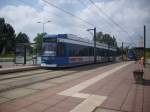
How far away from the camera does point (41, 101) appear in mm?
7934

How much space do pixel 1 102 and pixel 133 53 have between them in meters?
62.3

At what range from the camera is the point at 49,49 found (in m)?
21.7

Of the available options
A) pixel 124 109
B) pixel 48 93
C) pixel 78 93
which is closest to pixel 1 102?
pixel 48 93

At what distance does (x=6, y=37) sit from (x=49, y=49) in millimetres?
71371

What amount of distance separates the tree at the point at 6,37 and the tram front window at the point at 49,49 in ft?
216

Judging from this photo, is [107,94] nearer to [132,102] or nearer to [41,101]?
[132,102]

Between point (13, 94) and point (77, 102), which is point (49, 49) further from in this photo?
point (77, 102)

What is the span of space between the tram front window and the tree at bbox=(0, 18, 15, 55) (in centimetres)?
6583

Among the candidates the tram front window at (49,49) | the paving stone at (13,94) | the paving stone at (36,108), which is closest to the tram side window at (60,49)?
the tram front window at (49,49)

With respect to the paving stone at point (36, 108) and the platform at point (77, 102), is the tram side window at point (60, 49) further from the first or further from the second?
the paving stone at point (36, 108)

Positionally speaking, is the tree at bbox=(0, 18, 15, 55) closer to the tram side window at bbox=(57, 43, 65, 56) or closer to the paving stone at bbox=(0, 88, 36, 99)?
the tram side window at bbox=(57, 43, 65, 56)

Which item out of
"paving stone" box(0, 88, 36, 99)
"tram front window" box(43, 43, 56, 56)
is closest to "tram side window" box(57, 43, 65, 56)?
"tram front window" box(43, 43, 56, 56)

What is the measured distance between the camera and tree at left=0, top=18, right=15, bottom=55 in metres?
86.3

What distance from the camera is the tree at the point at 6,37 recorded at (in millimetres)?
86312
